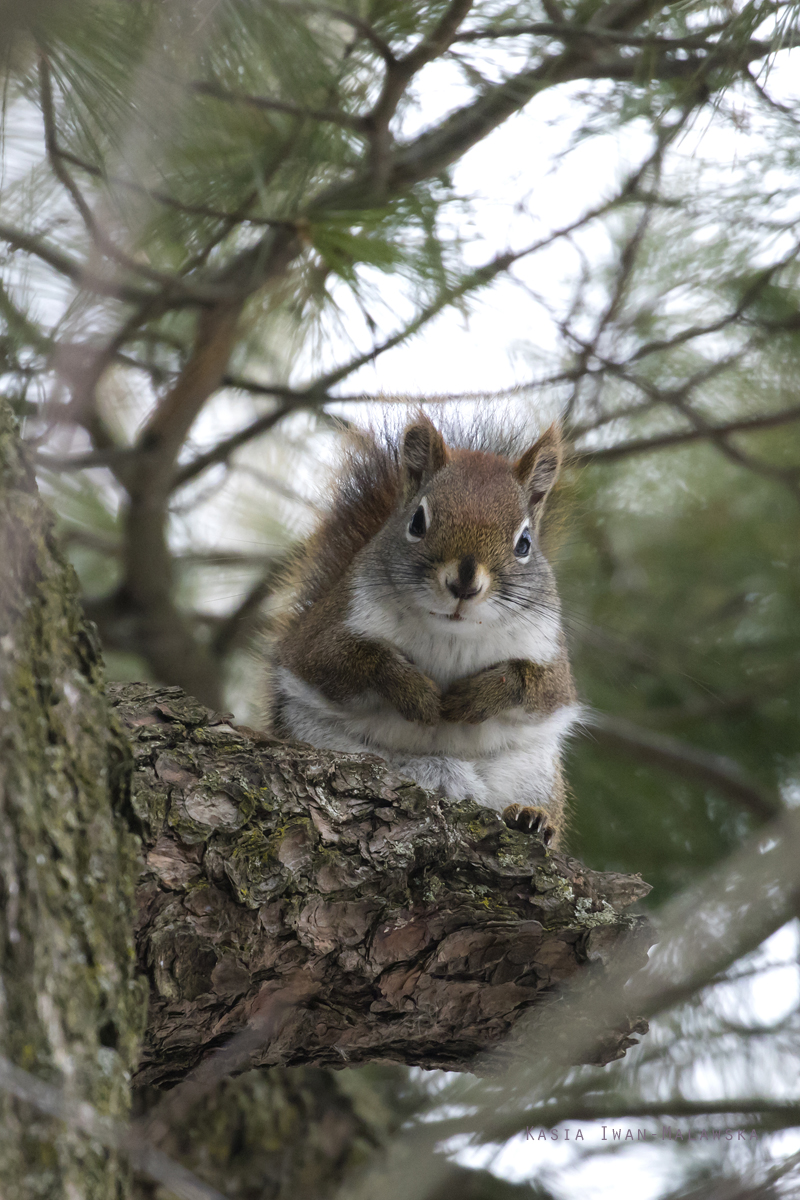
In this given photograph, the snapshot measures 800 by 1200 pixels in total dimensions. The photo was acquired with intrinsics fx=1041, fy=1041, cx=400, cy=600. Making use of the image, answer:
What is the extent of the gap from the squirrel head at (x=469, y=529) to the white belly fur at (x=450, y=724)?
60mm

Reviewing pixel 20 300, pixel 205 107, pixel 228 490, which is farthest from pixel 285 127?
pixel 228 490

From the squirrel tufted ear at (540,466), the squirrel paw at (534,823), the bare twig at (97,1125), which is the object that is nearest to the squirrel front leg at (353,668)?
the squirrel paw at (534,823)

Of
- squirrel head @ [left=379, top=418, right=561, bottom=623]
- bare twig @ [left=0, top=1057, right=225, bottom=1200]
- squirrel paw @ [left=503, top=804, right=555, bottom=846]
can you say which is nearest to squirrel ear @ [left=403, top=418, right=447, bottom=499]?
squirrel head @ [left=379, top=418, right=561, bottom=623]

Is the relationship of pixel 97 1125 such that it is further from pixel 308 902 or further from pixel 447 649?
pixel 447 649

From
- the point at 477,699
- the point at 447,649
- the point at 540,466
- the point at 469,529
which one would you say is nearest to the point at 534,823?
the point at 477,699

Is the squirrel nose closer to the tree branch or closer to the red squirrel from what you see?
the red squirrel

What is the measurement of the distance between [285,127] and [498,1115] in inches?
63.9

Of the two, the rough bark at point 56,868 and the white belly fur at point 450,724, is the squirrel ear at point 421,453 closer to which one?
the white belly fur at point 450,724

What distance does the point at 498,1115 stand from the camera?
1503 millimetres

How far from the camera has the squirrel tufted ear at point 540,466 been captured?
2055mm

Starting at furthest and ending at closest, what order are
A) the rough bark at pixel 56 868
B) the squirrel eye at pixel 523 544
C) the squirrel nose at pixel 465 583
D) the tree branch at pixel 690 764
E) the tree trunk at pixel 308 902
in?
1. the tree branch at pixel 690 764
2. the squirrel eye at pixel 523 544
3. the squirrel nose at pixel 465 583
4. the tree trunk at pixel 308 902
5. the rough bark at pixel 56 868

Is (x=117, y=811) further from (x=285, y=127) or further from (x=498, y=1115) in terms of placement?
(x=285, y=127)

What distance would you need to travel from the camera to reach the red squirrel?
1796 millimetres

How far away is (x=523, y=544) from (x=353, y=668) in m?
0.41
